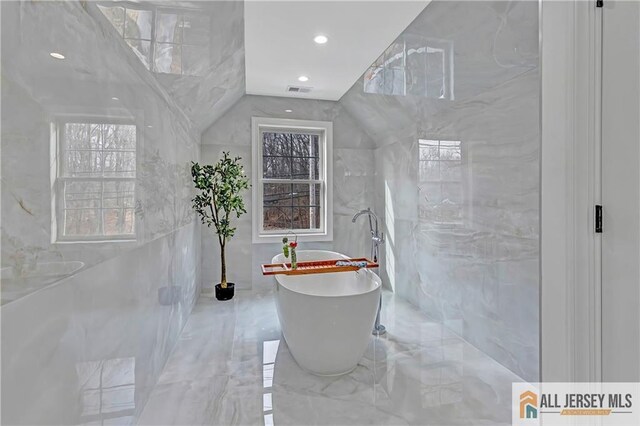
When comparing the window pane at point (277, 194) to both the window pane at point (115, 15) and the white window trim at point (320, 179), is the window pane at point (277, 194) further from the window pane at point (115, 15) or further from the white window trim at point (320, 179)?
the window pane at point (115, 15)

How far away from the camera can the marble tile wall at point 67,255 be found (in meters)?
0.79

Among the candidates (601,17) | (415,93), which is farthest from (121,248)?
(415,93)

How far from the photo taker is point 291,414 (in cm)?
174

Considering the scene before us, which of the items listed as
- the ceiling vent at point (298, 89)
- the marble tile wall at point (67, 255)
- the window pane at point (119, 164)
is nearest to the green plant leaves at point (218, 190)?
the ceiling vent at point (298, 89)

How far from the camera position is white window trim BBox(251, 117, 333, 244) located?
161 inches

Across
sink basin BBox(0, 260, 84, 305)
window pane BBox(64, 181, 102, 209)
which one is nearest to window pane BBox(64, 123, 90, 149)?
window pane BBox(64, 181, 102, 209)

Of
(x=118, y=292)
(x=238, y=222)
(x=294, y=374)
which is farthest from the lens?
(x=238, y=222)

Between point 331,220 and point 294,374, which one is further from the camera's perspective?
point 331,220

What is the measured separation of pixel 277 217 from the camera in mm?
4297

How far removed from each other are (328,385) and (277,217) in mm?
2599

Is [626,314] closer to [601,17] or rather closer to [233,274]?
[601,17]

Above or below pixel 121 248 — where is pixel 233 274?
below

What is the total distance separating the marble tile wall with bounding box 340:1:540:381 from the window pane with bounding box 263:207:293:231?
5.36ft

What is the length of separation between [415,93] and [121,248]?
270cm
